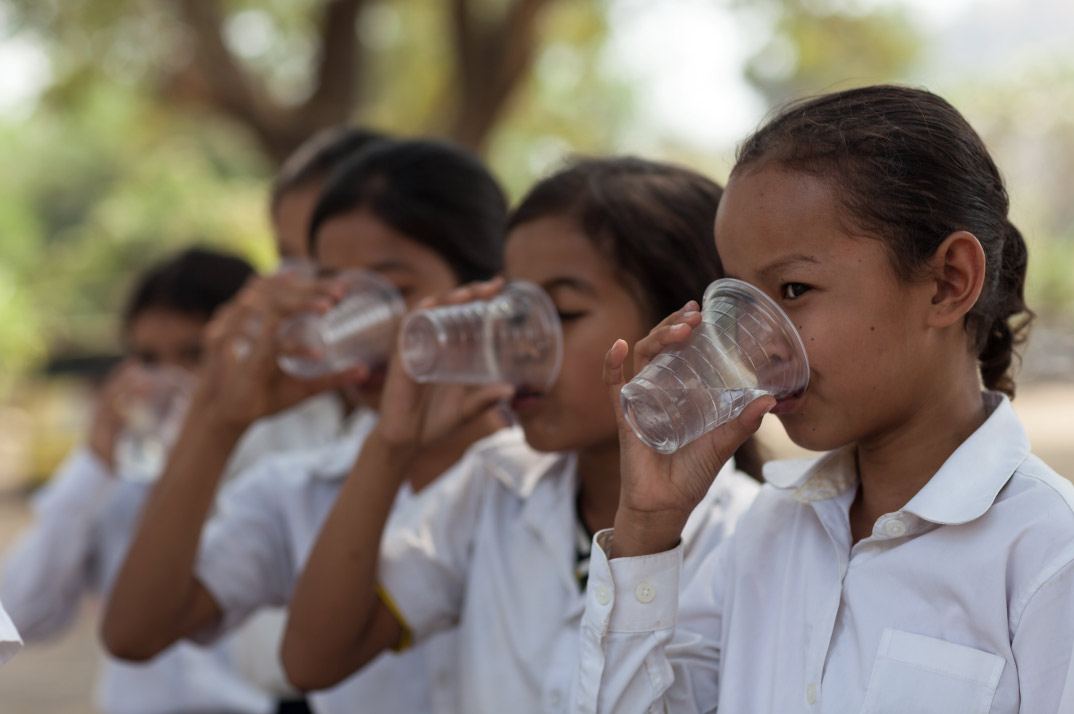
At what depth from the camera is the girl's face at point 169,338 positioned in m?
3.16

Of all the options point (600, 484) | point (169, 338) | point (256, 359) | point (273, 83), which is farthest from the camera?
point (273, 83)

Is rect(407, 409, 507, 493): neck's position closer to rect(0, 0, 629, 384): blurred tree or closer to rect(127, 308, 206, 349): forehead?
rect(0, 0, 629, 384): blurred tree

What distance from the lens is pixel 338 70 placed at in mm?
9016

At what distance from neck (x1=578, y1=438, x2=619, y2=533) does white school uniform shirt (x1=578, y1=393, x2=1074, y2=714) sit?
0.32 metres

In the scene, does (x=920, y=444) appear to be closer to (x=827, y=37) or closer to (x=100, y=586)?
(x=100, y=586)

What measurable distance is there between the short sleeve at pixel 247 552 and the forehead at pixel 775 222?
137cm

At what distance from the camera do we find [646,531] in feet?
4.72

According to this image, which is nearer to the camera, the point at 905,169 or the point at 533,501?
the point at 905,169

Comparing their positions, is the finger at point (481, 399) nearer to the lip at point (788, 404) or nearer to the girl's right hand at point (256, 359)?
the girl's right hand at point (256, 359)

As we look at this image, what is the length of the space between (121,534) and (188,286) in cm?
73

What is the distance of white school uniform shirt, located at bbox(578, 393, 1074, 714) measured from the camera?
4.03ft

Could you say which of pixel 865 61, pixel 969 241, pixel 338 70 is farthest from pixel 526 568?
pixel 865 61

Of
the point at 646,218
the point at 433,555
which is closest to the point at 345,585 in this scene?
the point at 433,555

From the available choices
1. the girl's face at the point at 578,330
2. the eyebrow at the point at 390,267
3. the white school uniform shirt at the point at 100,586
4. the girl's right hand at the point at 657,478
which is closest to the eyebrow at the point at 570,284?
the girl's face at the point at 578,330
